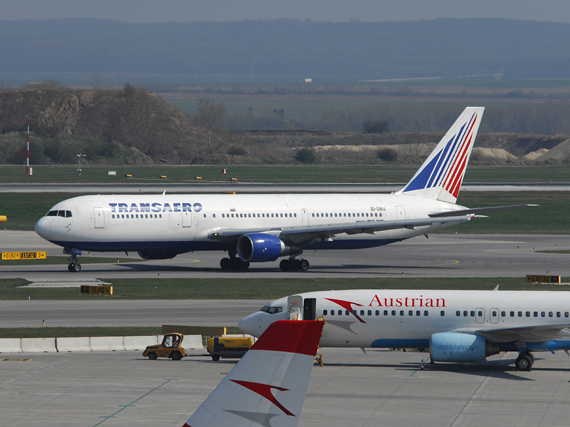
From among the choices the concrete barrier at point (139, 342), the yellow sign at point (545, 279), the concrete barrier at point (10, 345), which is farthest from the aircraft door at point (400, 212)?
the concrete barrier at point (10, 345)

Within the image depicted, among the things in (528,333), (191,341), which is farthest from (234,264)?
(528,333)

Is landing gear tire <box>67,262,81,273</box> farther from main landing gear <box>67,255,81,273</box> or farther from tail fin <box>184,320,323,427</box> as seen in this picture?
tail fin <box>184,320,323,427</box>

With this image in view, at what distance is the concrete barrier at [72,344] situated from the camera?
126ft

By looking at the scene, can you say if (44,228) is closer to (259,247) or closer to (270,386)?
(259,247)

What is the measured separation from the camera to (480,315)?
35.2m

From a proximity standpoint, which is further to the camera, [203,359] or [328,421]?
[203,359]

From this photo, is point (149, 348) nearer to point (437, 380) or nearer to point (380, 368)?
point (380, 368)

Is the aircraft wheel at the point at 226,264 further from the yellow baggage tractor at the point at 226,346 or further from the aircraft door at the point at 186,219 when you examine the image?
the yellow baggage tractor at the point at 226,346

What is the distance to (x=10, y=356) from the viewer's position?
37031mm

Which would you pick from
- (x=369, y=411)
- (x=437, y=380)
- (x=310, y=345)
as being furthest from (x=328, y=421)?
(x=310, y=345)

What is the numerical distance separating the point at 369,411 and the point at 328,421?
1.92m

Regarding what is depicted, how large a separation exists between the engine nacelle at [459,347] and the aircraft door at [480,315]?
3.08 feet

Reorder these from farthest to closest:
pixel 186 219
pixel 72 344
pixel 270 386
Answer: pixel 186 219 → pixel 72 344 → pixel 270 386

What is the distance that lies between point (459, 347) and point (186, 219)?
30061mm
